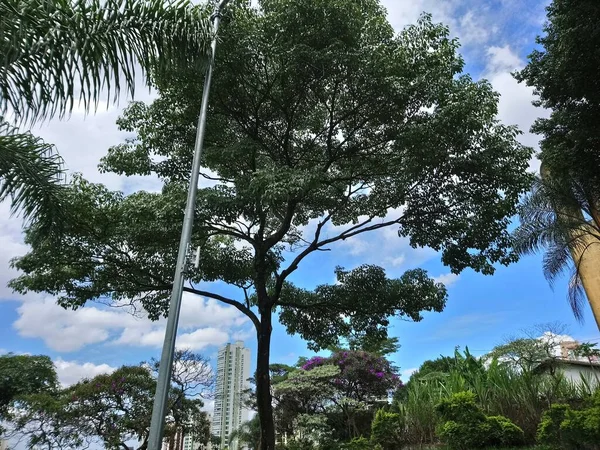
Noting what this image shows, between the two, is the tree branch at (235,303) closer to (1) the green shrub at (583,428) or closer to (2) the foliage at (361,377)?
(1) the green shrub at (583,428)

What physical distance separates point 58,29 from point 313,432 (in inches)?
508

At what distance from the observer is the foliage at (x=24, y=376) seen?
1826 cm

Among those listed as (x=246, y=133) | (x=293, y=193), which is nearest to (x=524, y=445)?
(x=293, y=193)

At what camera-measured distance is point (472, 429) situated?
21.1 ft

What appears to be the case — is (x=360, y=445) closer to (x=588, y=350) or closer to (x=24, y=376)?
(x=588, y=350)

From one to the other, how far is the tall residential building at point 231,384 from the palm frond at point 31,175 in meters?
13.4

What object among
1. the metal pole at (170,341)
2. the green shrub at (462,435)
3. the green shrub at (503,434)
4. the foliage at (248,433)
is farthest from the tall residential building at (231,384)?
the metal pole at (170,341)

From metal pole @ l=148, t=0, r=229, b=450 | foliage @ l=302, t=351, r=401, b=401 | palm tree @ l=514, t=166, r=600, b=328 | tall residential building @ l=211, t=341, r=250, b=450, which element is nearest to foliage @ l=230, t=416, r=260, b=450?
tall residential building @ l=211, t=341, r=250, b=450

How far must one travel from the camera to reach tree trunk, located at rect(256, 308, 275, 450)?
25.8 feet

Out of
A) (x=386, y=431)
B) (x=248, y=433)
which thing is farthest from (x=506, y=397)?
(x=248, y=433)

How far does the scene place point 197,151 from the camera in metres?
5.12

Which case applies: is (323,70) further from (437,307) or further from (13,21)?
(437,307)

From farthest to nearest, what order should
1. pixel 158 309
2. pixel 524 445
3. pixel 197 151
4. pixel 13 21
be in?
pixel 158 309 → pixel 524 445 → pixel 197 151 → pixel 13 21

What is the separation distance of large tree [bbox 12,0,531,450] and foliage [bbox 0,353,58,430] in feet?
40.2
